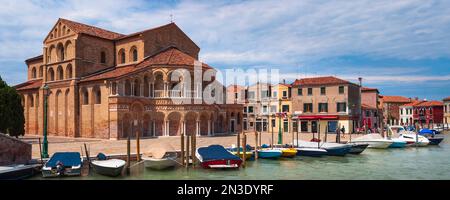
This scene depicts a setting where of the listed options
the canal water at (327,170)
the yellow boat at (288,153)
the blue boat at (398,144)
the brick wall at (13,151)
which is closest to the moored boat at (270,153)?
the yellow boat at (288,153)

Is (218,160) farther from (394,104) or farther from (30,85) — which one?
(394,104)

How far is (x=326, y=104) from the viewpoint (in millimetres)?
42500

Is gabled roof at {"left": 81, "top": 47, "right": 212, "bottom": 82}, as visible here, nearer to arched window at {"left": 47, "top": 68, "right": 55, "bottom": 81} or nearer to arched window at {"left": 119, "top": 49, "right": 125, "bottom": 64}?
arched window at {"left": 119, "top": 49, "right": 125, "bottom": 64}

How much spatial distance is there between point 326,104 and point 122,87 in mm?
24683

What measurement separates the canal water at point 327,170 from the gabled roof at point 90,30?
24041 mm

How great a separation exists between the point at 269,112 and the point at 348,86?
10868mm

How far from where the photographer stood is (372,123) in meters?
49.0

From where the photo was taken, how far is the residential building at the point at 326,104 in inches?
1626

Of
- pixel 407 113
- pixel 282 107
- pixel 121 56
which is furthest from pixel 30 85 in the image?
pixel 407 113

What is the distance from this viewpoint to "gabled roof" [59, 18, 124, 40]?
35681 millimetres

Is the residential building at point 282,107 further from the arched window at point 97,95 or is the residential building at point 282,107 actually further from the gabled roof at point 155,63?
the arched window at point 97,95

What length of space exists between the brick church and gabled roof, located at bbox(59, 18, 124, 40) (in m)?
0.10

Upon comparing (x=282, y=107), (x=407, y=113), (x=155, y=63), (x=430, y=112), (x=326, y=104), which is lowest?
(x=407, y=113)

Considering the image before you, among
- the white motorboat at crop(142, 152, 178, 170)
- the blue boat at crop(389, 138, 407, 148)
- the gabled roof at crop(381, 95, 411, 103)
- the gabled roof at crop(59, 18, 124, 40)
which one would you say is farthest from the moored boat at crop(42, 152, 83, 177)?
the gabled roof at crop(381, 95, 411, 103)
